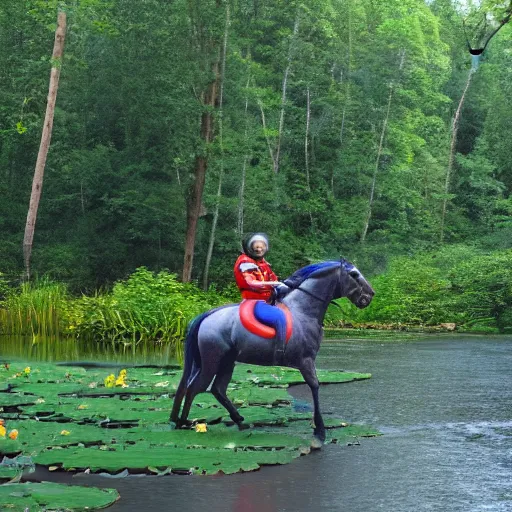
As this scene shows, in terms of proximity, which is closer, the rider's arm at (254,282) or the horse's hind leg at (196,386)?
the rider's arm at (254,282)

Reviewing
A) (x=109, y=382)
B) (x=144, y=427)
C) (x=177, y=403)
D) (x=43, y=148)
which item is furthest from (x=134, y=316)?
(x=144, y=427)

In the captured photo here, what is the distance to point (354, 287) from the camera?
9445 millimetres

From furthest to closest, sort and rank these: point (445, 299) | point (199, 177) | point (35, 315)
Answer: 1. point (199, 177)
2. point (445, 299)
3. point (35, 315)

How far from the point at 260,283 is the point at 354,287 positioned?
0.90 metres

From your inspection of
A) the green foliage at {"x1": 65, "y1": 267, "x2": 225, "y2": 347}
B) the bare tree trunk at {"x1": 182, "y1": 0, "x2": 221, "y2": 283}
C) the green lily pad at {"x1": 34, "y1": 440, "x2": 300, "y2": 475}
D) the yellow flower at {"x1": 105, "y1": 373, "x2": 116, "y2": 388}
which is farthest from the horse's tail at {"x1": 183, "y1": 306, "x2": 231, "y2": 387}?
the bare tree trunk at {"x1": 182, "y1": 0, "x2": 221, "y2": 283}

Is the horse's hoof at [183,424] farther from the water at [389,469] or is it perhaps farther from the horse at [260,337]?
the water at [389,469]

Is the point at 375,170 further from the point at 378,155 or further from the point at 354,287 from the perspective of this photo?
A: the point at 354,287

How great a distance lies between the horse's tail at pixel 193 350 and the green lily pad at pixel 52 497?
9.80ft

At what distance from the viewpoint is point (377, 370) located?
15352mm

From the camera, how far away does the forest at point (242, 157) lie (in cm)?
2853

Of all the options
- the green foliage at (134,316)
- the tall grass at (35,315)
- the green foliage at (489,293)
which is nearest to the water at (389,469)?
the green foliage at (134,316)

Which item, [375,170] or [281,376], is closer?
[281,376]

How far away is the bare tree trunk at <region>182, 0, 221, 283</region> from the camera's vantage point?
32.8 metres

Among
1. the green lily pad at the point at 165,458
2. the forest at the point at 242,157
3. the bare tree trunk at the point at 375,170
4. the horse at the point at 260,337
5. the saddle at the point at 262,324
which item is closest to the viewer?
the green lily pad at the point at 165,458
